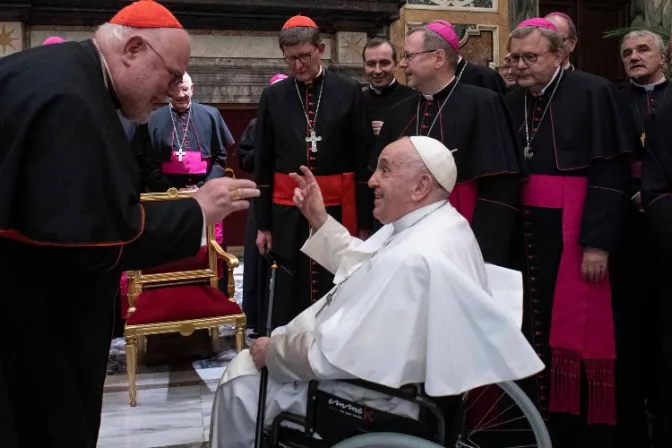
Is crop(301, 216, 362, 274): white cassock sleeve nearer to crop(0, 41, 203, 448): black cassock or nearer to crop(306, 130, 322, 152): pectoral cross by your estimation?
crop(0, 41, 203, 448): black cassock

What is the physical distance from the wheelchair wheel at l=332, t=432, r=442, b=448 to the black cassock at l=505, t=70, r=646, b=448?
A: 4.36 feet

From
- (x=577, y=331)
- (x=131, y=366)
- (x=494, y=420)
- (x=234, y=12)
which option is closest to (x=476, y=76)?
(x=577, y=331)

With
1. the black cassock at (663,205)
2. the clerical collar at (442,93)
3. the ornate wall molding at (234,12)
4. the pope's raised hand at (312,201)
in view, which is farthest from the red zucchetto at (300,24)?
the ornate wall molding at (234,12)

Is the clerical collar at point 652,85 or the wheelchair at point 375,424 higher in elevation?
the clerical collar at point 652,85

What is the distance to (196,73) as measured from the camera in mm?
7449

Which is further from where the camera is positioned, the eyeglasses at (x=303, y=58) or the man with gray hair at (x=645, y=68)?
the man with gray hair at (x=645, y=68)

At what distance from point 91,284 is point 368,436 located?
887 mm

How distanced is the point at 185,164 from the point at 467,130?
A: 2.88 m

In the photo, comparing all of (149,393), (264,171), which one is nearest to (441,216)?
(264,171)

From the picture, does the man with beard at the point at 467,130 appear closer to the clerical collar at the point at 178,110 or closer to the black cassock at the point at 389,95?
the black cassock at the point at 389,95

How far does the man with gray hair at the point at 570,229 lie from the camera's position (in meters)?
3.01

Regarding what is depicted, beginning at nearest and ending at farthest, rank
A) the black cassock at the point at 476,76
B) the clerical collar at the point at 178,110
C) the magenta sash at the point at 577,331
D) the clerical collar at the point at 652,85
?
1. the magenta sash at the point at 577,331
2. the clerical collar at the point at 652,85
3. the black cassock at the point at 476,76
4. the clerical collar at the point at 178,110

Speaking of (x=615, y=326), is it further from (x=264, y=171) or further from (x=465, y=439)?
(x=264, y=171)

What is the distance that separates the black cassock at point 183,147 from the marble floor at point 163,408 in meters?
1.48
